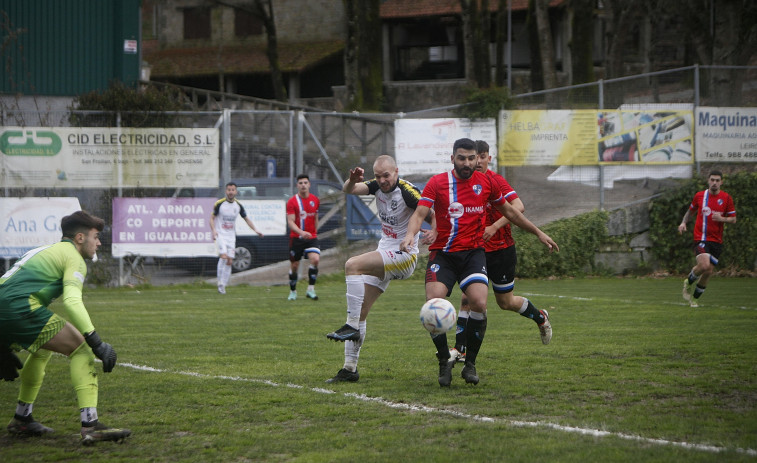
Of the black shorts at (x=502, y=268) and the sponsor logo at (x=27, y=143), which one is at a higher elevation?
the sponsor logo at (x=27, y=143)

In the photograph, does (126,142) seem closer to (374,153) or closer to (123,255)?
(123,255)

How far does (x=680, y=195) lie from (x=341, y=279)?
810 centimetres

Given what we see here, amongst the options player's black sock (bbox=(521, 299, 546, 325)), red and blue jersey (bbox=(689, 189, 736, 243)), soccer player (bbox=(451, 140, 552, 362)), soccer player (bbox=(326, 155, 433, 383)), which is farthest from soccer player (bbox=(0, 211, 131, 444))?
red and blue jersey (bbox=(689, 189, 736, 243))

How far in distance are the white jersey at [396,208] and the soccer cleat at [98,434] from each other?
3.21m

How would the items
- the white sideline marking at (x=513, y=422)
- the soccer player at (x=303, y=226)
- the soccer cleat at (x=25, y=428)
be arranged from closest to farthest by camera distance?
1. the white sideline marking at (x=513, y=422)
2. the soccer cleat at (x=25, y=428)
3. the soccer player at (x=303, y=226)

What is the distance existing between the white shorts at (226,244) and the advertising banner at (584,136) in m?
6.39

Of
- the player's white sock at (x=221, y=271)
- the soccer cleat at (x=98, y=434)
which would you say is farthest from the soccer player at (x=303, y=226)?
the soccer cleat at (x=98, y=434)

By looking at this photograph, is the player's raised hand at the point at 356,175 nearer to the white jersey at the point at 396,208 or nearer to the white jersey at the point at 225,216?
the white jersey at the point at 396,208

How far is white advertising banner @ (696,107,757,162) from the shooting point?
19922 mm

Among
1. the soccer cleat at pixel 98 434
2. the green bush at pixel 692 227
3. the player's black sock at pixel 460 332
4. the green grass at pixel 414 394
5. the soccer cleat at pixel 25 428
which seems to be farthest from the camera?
the green bush at pixel 692 227

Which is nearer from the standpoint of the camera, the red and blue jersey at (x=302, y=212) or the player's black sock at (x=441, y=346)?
the player's black sock at (x=441, y=346)

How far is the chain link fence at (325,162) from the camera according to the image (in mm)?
18281

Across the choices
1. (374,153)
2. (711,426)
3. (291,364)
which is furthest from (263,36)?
(711,426)

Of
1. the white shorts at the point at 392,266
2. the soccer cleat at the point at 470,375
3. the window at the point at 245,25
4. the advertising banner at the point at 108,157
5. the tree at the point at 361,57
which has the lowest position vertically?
the soccer cleat at the point at 470,375
